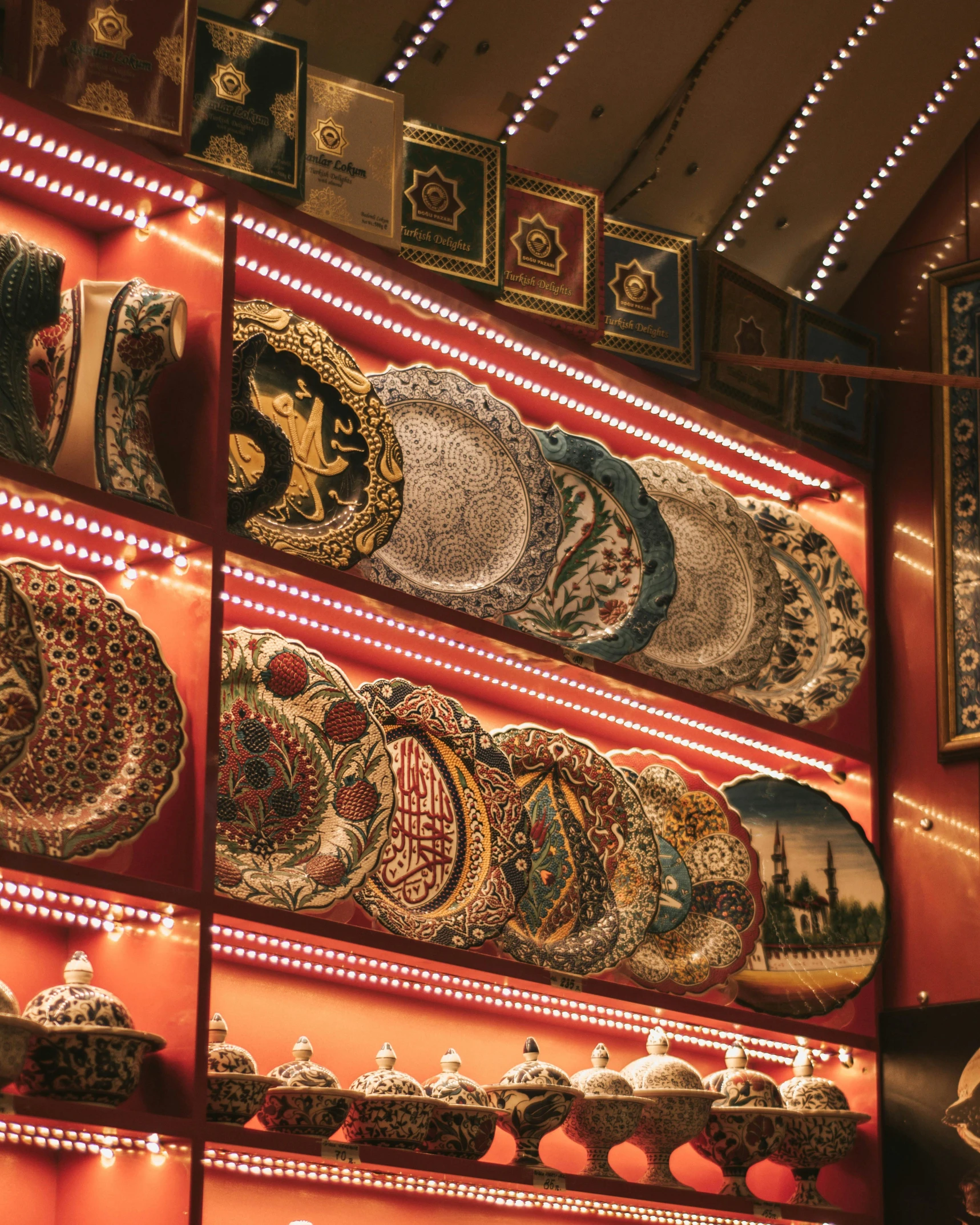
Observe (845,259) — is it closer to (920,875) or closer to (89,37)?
(920,875)

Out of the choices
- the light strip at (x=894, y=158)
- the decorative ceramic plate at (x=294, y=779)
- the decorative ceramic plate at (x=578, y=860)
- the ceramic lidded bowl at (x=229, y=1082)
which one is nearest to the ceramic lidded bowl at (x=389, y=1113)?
the ceramic lidded bowl at (x=229, y=1082)

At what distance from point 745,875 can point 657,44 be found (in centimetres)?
174

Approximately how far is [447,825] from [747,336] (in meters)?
1.37

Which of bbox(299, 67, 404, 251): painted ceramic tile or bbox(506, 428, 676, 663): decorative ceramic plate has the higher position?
bbox(299, 67, 404, 251): painted ceramic tile

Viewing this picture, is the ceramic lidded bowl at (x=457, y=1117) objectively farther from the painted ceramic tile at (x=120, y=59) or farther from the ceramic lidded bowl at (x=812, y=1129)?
the painted ceramic tile at (x=120, y=59)

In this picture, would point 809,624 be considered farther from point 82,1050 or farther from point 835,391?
point 82,1050

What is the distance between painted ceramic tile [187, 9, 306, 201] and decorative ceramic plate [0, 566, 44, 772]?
84 centimetres

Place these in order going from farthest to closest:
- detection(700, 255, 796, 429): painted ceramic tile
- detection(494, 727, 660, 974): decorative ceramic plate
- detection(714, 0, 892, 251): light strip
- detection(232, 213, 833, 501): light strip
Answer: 1. detection(714, 0, 892, 251): light strip
2. detection(700, 255, 796, 429): painted ceramic tile
3. detection(494, 727, 660, 974): decorative ceramic plate
4. detection(232, 213, 833, 501): light strip

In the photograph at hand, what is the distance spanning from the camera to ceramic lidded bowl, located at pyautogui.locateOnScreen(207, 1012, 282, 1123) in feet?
8.36

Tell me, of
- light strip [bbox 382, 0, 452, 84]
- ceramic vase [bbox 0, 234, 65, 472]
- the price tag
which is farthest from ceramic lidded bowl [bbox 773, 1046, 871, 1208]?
light strip [bbox 382, 0, 452, 84]

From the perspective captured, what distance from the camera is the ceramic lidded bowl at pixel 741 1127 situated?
3336 mm

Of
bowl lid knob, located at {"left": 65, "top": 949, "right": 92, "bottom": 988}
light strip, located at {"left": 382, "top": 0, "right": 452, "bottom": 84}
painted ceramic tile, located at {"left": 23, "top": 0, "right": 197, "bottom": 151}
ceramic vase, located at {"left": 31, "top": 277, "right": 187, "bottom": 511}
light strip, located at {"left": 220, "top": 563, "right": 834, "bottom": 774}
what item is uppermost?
light strip, located at {"left": 382, "top": 0, "right": 452, "bottom": 84}

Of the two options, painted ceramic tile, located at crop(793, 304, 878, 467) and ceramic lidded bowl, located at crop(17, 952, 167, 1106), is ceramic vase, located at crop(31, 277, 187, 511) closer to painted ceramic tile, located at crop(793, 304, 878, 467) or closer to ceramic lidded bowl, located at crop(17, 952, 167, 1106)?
ceramic lidded bowl, located at crop(17, 952, 167, 1106)

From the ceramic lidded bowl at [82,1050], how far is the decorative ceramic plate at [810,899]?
5.18 feet
